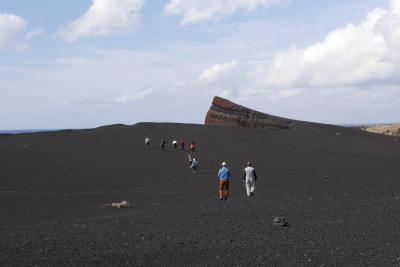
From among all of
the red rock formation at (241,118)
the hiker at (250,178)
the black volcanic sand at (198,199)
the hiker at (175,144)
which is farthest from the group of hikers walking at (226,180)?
the red rock formation at (241,118)

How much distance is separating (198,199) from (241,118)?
24.4 metres

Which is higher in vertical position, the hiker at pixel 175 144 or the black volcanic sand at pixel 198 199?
the hiker at pixel 175 144

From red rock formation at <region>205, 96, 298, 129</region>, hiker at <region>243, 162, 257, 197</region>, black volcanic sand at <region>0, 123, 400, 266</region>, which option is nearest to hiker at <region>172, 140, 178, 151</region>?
black volcanic sand at <region>0, 123, 400, 266</region>

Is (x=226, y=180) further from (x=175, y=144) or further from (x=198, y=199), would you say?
(x=175, y=144)

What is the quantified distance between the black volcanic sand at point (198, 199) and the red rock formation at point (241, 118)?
124 centimetres

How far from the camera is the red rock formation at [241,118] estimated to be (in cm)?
4534

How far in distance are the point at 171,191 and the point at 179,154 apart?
33.2 ft

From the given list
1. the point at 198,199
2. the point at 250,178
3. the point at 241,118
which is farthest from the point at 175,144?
the point at 250,178

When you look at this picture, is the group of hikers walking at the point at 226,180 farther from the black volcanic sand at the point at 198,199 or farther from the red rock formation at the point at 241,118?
the red rock formation at the point at 241,118

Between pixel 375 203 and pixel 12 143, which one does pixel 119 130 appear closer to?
pixel 12 143

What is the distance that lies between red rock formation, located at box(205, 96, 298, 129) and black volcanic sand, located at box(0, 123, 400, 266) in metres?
1.24

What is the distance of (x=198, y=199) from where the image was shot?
21828mm

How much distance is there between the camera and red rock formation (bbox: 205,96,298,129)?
45344mm

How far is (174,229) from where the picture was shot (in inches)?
495
